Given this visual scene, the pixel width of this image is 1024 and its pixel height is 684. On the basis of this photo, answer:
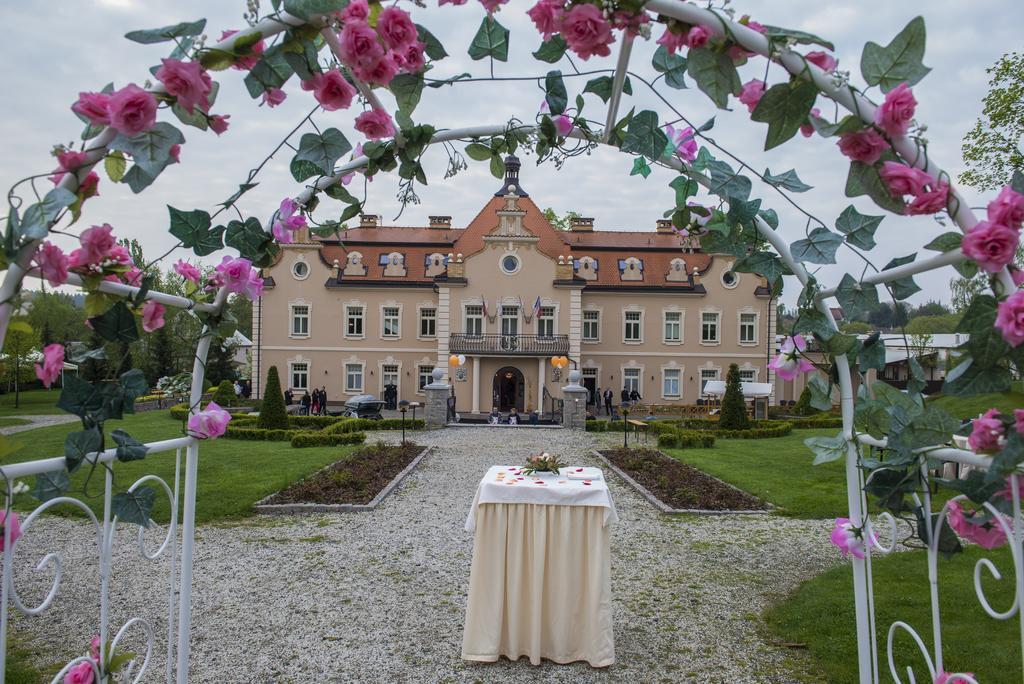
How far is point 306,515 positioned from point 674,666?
6.22 m

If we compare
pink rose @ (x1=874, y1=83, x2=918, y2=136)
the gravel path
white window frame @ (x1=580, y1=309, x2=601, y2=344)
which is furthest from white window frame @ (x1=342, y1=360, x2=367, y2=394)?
pink rose @ (x1=874, y1=83, x2=918, y2=136)

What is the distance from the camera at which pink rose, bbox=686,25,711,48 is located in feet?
5.45

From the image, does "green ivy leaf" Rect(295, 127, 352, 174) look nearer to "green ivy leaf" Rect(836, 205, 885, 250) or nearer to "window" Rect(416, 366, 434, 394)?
"green ivy leaf" Rect(836, 205, 885, 250)

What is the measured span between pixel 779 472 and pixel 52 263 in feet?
44.6

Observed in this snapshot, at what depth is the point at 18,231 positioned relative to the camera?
5.19ft

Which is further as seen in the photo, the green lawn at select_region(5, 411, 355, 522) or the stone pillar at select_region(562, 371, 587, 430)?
the stone pillar at select_region(562, 371, 587, 430)

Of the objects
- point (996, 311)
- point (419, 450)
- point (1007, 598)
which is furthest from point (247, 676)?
point (419, 450)

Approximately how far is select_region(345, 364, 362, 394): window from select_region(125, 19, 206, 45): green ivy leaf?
28.7m

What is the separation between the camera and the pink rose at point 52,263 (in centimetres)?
170

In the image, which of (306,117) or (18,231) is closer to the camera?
(18,231)

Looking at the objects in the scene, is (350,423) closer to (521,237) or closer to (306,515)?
(306,515)

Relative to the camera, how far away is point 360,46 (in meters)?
1.71

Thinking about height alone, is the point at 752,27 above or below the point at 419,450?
above

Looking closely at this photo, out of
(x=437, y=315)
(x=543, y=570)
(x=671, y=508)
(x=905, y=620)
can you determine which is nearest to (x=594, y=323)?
(x=437, y=315)
